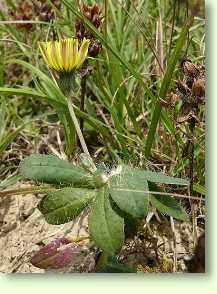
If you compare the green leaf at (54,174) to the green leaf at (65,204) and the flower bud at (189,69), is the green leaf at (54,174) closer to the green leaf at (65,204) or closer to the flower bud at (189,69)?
the green leaf at (65,204)

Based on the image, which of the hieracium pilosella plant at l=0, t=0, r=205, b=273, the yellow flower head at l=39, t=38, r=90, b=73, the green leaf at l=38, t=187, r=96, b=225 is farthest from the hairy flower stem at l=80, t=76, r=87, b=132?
the green leaf at l=38, t=187, r=96, b=225

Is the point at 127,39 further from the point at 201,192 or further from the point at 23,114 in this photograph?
the point at 201,192

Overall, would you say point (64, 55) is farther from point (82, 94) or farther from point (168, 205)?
point (168, 205)

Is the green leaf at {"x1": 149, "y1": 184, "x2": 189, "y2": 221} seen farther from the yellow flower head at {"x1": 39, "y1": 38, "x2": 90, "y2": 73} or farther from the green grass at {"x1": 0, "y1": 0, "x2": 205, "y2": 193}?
the yellow flower head at {"x1": 39, "y1": 38, "x2": 90, "y2": 73}

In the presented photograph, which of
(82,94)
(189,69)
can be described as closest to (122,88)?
(82,94)

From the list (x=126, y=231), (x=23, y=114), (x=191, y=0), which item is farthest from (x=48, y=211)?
(x=191, y=0)

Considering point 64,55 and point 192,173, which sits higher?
point 64,55
